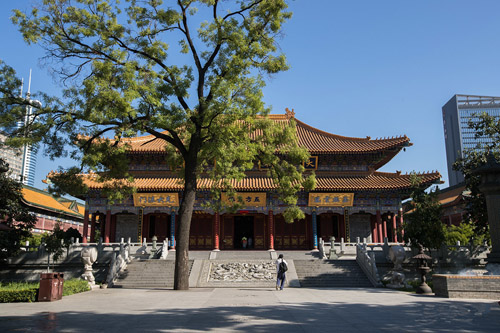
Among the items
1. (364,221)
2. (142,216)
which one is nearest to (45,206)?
(142,216)

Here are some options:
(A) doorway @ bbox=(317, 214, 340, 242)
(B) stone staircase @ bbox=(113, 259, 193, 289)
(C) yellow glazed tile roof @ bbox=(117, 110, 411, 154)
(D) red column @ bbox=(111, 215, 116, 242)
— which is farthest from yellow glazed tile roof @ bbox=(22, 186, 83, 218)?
(A) doorway @ bbox=(317, 214, 340, 242)

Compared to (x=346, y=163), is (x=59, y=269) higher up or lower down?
lower down

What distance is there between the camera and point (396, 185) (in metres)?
22.8

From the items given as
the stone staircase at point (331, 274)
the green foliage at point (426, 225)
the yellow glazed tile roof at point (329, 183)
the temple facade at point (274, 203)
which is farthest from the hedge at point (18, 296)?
the green foliage at point (426, 225)

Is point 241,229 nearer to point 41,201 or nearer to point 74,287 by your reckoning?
point 74,287

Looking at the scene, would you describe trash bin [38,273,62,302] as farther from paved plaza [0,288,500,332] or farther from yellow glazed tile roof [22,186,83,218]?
yellow glazed tile roof [22,186,83,218]

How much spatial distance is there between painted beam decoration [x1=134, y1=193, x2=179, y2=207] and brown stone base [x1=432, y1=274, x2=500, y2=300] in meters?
16.3

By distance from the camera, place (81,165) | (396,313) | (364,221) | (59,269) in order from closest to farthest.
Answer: (396,313), (81,165), (59,269), (364,221)

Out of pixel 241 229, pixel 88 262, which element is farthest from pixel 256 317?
pixel 241 229

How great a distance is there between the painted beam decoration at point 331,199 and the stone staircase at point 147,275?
8742mm

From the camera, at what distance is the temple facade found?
23281mm

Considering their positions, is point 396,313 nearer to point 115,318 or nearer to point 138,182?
point 115,318

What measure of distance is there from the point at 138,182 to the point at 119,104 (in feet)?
44.6

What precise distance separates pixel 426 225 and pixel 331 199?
6.84 metres
